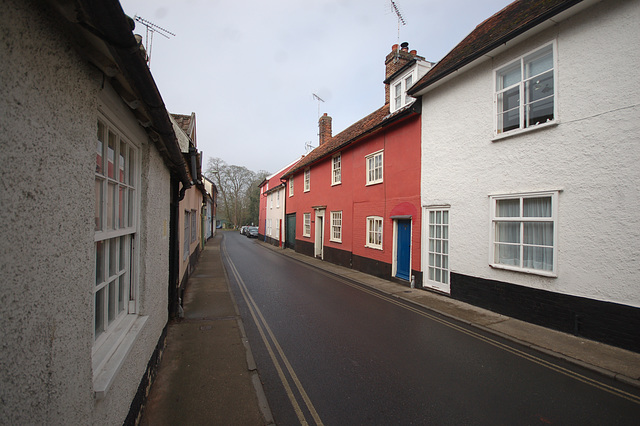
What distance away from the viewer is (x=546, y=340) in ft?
17.9

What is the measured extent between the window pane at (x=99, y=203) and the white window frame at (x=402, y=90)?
34.8 ft

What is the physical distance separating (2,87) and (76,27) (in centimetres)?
68

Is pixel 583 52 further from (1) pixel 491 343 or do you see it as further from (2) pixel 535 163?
(1) pixel 491 343

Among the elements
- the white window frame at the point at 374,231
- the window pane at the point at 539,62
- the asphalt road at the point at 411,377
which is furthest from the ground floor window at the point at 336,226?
the window pane at the point at 539,62

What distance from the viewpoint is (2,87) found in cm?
114

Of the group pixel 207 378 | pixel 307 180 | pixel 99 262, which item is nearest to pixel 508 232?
pixel 207 378

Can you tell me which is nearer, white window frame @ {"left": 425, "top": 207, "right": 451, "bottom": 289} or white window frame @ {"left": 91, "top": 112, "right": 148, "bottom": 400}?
white window frame @ {"left": 91, "top": 112, "right": 148, "bottom": 400}

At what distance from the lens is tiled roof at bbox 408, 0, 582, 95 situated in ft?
20.1

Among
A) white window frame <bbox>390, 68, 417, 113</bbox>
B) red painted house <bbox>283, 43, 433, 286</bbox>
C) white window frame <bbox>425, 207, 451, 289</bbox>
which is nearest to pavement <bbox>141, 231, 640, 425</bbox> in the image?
white window frame <bbox>425, 207, 451, 289</bbox>

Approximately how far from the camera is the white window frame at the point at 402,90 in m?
11.0

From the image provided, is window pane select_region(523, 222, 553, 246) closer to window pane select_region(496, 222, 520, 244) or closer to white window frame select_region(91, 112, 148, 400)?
window pane select_region(496, 222, 520, 244)

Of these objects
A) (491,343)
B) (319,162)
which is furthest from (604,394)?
(319,162)

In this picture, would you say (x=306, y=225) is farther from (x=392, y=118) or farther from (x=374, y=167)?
(x=392, y=118)

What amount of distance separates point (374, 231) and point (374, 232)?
0.04 m
